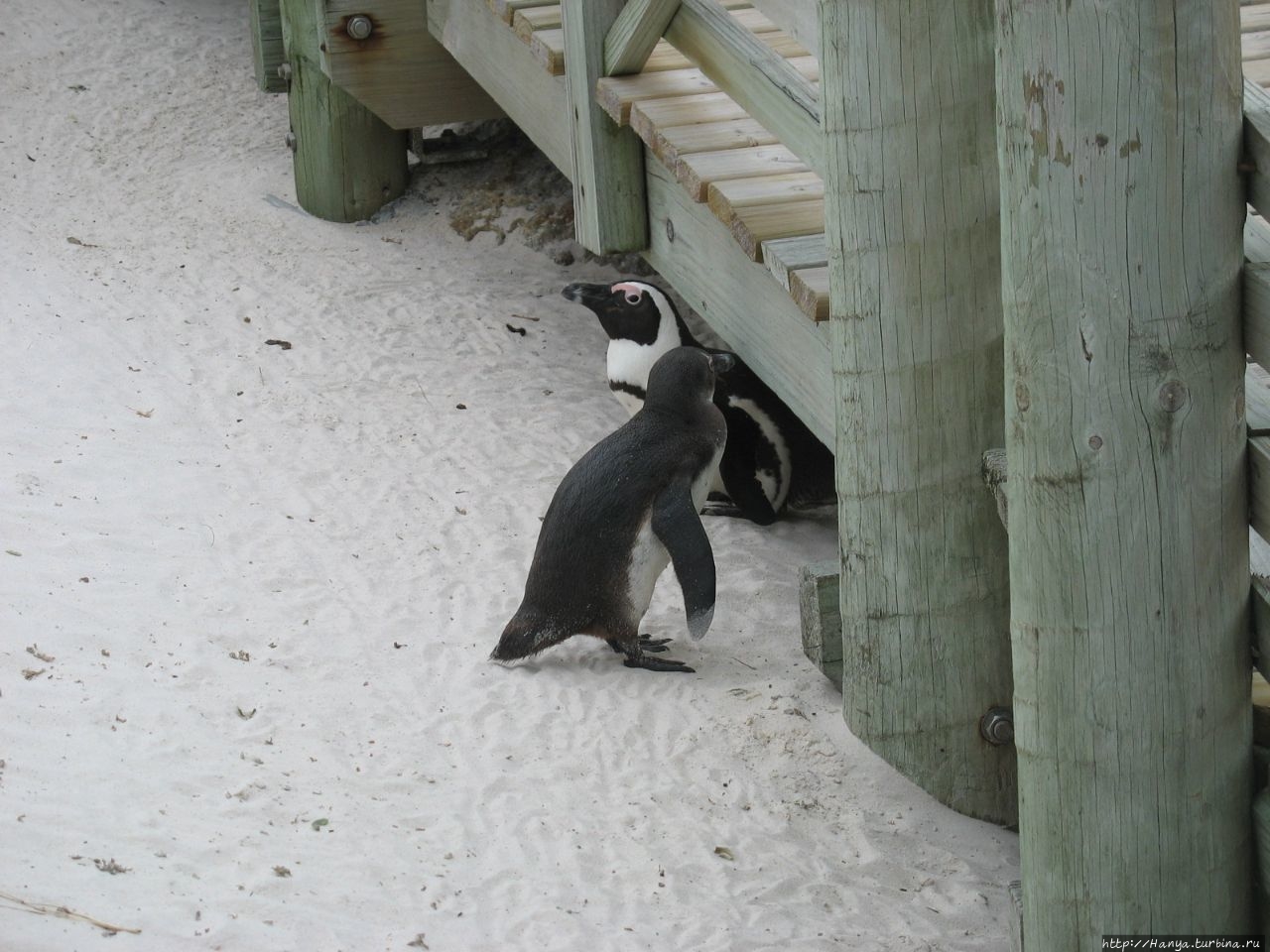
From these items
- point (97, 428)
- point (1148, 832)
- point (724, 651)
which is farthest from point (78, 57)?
point (1148, 832)

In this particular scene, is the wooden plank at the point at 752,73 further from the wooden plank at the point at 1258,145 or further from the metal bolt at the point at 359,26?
the metal bolt at the point at 359,26

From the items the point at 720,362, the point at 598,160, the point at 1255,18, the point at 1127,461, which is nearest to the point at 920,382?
the point at 1127,461

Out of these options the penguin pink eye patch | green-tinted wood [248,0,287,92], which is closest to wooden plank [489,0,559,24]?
the penguin pink eye patch

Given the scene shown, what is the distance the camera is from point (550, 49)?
4457 mm

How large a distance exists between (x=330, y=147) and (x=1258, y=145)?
5010 mm

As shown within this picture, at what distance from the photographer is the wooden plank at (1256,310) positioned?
6.27 feet

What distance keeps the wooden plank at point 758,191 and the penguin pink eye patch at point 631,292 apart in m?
0.93

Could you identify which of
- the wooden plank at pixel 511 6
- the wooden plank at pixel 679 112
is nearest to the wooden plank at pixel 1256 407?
the wooden plank at pixel 679 112

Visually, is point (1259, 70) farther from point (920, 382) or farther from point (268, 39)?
point (268, 39)

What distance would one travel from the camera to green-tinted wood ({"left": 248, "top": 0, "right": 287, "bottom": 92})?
674cm

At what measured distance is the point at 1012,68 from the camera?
1.95 metres

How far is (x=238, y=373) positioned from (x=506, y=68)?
1.33 meters

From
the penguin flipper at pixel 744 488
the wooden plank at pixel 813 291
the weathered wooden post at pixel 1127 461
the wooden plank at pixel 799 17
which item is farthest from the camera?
the penguin flipper at pixel 744 488

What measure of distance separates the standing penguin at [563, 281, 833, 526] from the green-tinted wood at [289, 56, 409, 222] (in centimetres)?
213
